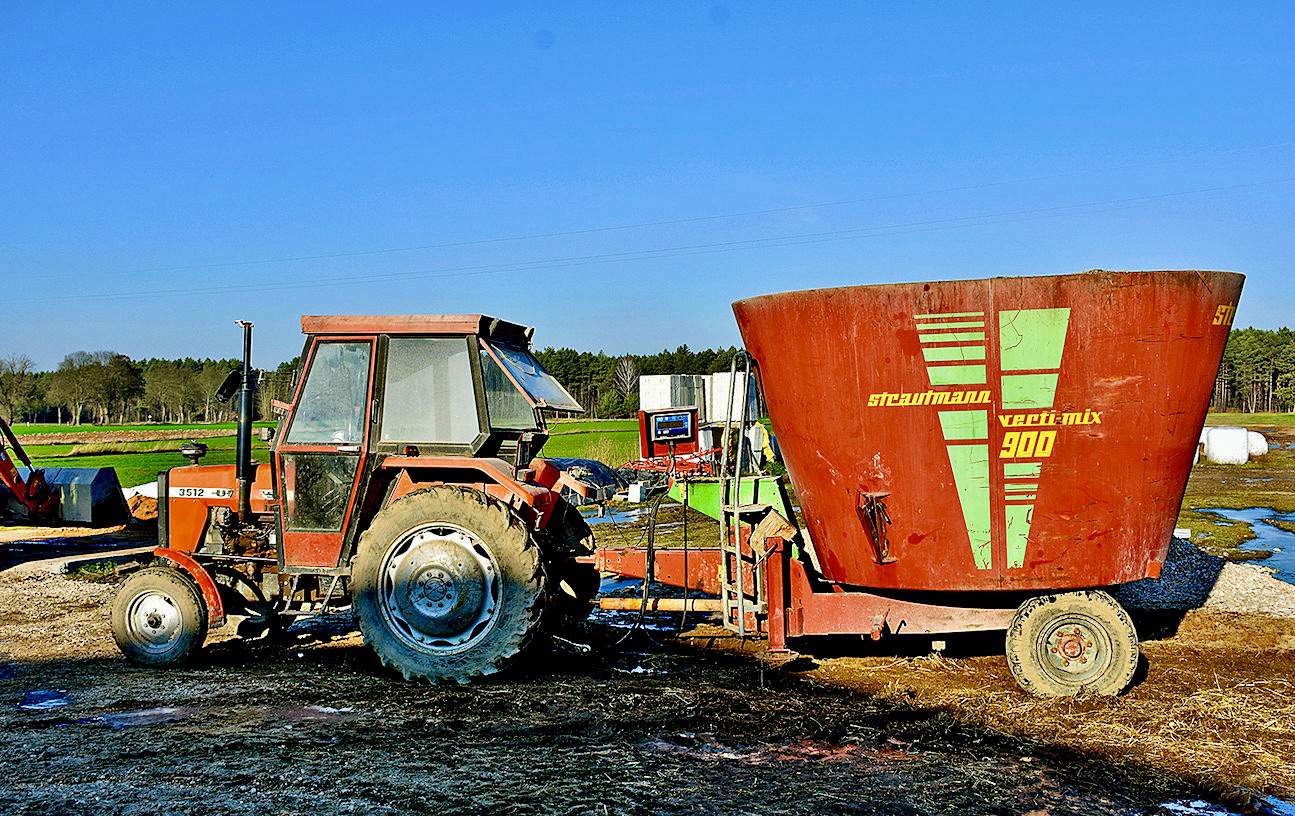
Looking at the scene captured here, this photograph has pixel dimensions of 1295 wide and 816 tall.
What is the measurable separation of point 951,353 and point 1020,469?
2.48ft

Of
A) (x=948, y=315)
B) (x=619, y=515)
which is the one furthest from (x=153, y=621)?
(x=619, y=515)

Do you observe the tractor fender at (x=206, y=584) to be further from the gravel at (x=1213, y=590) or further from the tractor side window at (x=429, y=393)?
the gravel at (x=1213, y=590)

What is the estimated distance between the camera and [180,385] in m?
91.1

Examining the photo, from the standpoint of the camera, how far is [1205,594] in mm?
8914

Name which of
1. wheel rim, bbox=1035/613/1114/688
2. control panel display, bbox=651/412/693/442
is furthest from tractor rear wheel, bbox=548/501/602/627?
control panel display, bbox=651/412/693/442

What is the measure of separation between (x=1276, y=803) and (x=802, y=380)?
306cm

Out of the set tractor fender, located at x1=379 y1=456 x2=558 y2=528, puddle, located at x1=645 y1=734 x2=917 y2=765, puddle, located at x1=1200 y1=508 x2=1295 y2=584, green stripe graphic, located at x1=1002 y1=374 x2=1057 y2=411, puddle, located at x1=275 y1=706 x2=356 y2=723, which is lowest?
puddle, located at x1=645 y1=734 x2=917 y2=765

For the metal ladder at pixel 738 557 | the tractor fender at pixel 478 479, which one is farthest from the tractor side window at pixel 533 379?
the metal ladder at pixel 738 557

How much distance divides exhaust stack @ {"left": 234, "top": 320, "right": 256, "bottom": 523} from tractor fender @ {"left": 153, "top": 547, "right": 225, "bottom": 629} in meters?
0.46

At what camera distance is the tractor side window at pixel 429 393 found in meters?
6.83

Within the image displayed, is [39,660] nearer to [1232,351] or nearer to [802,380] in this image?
[802,380]

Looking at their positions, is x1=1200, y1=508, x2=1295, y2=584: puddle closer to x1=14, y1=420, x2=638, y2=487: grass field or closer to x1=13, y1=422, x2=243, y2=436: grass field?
x1=14, y1=420, x2=638, y2=487: grass field

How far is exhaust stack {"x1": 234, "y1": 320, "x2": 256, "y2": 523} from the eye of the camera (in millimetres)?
6922

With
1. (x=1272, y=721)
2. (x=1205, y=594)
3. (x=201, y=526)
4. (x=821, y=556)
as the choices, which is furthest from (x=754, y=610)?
(x=1205, y=594)
